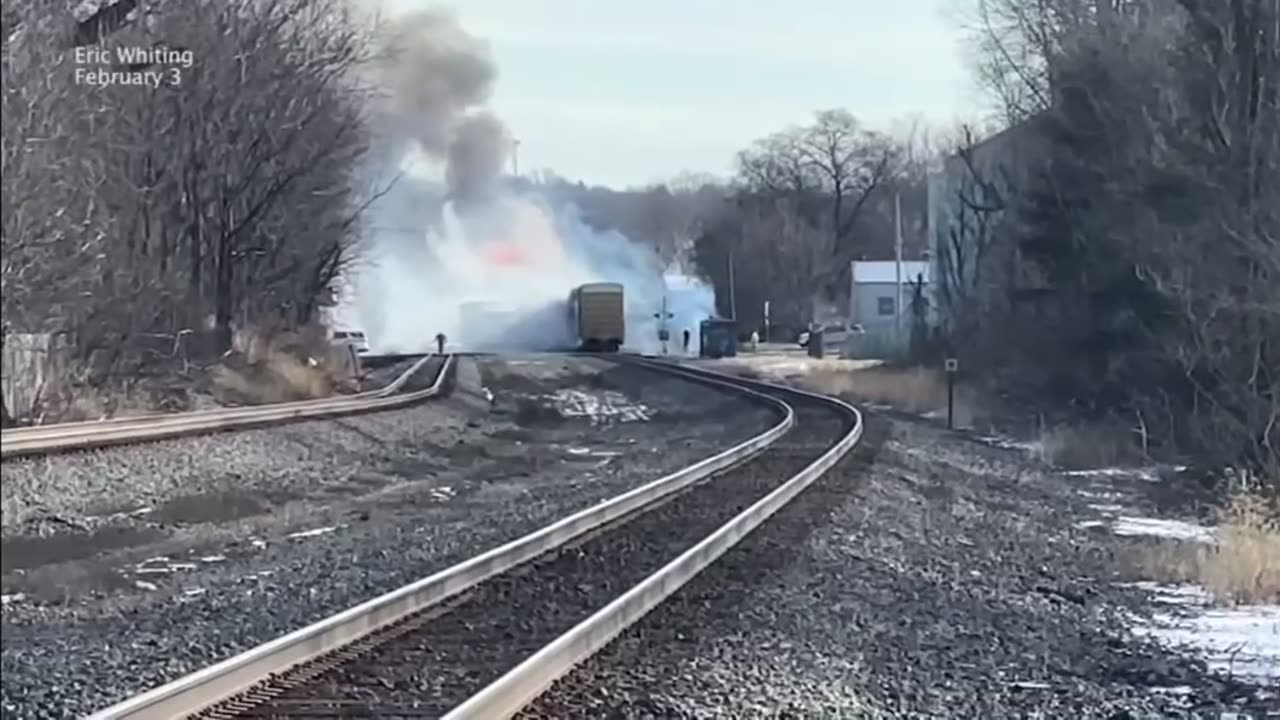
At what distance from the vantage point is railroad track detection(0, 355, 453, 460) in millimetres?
4298

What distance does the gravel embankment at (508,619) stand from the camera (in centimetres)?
823

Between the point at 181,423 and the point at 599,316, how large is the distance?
64.6m

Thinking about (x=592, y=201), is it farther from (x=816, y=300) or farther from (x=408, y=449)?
(x=408, y=449)

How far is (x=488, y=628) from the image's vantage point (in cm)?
1034

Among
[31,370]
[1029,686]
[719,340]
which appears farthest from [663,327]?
[31,370]

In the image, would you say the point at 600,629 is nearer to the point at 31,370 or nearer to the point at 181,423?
the point at 181,423

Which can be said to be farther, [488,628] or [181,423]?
[181,423]

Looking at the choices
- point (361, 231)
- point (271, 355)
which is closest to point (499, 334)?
point (361, 231)

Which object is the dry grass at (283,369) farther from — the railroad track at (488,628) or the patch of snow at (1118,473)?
the patch of snow at (1118,473)

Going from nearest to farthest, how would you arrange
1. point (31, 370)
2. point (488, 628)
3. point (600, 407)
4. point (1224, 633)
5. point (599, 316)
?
point (31, 370) < point (488, 628) < point (1224, 633) < point (600, 407) < point (599, 316)

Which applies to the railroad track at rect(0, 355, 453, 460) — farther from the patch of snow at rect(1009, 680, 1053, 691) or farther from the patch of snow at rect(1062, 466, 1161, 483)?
the patch of snow at rect(1062, 466, 1161, 483)

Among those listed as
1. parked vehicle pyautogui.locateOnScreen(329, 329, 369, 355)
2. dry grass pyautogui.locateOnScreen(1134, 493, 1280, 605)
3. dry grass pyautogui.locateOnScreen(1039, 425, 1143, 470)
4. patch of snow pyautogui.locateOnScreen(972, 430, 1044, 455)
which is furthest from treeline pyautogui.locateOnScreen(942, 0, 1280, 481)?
parked vehicle pyautogui.locateOnScreen(329, 329, 369, 355)

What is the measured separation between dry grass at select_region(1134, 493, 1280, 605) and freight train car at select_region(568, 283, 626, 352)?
57921mm

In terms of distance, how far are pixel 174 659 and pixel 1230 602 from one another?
817 centimetres
